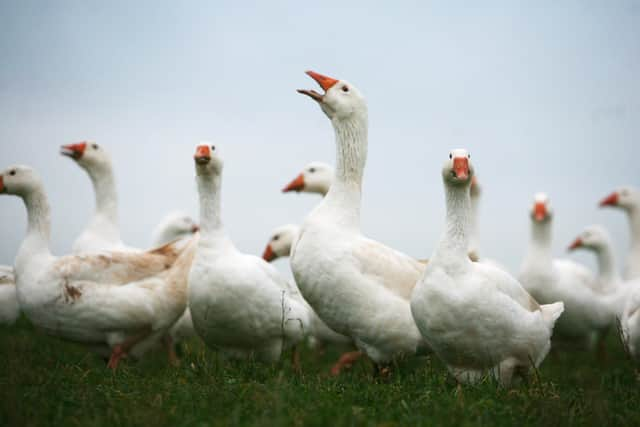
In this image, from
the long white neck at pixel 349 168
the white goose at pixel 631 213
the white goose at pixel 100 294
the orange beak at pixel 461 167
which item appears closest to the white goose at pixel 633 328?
the orange beak at pixel 461 167

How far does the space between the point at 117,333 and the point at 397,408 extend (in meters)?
4.29

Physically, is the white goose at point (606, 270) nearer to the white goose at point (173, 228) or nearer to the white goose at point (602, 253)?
the white goose at point (602, 253)

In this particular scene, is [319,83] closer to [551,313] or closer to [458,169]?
[458,169]

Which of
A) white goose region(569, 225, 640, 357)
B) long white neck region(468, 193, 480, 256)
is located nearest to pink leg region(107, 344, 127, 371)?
long white neck region(468, 193, 480, 256)

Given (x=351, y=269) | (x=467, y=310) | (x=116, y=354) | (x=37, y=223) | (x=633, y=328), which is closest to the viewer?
(x=467, y=310)

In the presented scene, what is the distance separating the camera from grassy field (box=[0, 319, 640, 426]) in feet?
15.4

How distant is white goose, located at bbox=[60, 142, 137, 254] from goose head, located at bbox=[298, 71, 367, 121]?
498cm

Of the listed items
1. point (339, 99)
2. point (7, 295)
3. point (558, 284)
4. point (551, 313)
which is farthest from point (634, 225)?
point (7, 295)

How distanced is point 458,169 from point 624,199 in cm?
1025

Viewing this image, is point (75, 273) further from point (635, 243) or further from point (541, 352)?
point (635, 243)

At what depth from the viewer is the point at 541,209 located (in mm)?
11430

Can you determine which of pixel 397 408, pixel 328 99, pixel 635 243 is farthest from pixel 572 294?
pixel 397 408

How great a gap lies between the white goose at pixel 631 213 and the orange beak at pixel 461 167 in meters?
8.98

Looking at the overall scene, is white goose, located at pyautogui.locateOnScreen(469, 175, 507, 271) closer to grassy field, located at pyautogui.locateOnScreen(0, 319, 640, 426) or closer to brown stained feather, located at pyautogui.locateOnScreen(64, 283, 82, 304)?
grassy field, located at pyautogui.locateOnScreen(0, 319, 640, 426)
